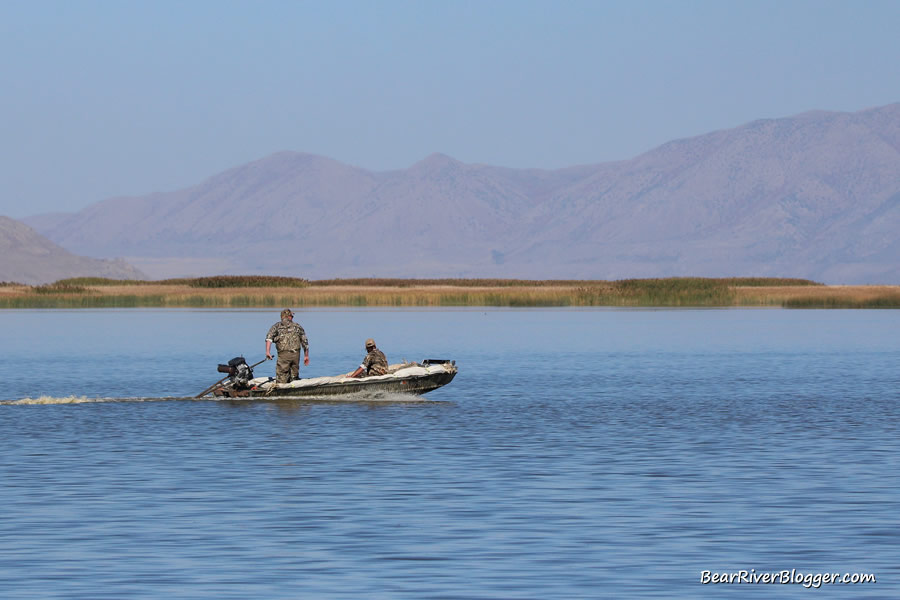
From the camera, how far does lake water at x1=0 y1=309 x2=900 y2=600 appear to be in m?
16.2

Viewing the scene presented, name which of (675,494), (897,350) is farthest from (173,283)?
(675,494)

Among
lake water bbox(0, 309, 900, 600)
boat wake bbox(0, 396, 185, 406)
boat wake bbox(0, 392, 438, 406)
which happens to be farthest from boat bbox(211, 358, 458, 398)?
boat wake bbox(0, 396, 185, 406)

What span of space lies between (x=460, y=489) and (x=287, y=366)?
14.2 metres

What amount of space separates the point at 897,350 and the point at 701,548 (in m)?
47.4

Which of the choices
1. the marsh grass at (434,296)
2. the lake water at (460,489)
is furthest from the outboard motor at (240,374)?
the marsh grass at (434,296)

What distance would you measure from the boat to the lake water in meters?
0.42

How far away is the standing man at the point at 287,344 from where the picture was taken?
115 feet

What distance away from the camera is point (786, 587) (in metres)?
15.6

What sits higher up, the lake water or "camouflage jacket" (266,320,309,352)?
"camouflage jacket" (266,320,309,352)

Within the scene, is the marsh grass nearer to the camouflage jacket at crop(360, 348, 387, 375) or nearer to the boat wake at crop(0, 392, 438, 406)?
the boat wake at crop(0, 392, 438, 406)

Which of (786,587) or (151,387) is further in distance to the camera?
(151,387)

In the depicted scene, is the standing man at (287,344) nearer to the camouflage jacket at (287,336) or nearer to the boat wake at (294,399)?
the camouflage jacket at (287,336)

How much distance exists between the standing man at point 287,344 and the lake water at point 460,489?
779mm

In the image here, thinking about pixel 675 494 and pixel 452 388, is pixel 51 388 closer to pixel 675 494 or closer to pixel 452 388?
pixel 452 388
